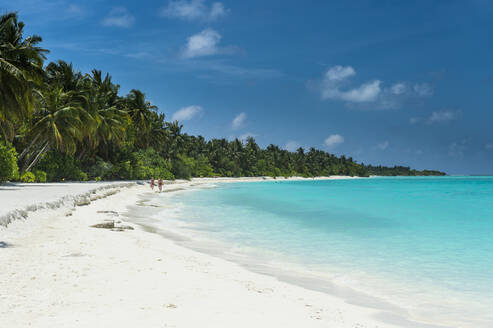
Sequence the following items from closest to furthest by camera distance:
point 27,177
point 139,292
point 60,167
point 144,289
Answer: point 139,292 → point 144,289 → point 27,177 → point 60,167

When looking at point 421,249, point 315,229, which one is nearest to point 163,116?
point 315,229

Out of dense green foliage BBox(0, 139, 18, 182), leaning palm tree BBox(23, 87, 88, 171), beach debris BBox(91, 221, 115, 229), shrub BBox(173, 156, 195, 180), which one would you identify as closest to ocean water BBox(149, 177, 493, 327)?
beach debris BBox(91, 221, 115, 229)

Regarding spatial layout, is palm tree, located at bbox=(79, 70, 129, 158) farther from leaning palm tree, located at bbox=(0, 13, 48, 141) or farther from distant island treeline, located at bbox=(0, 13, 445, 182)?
leaning palm tree, located at bbox=(0, 13, 48, 141)

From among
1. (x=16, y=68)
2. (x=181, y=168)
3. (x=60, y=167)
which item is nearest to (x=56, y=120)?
(x=60, y=167)

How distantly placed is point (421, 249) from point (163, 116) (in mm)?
54111

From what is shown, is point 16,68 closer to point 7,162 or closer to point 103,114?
point 7,162

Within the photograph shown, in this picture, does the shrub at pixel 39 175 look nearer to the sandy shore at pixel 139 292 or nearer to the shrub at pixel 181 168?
the sandy shore at pixel 139 292

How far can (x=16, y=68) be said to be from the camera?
784 inches

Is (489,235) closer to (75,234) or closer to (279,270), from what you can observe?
(279,270)

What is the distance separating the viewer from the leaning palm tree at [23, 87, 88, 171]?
31.1 meters

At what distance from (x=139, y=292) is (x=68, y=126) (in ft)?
103

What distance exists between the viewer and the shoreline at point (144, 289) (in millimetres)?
4559

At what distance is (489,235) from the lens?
18219mm

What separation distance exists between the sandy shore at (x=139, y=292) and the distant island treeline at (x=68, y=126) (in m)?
16.5
